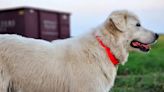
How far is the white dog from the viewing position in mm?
5945

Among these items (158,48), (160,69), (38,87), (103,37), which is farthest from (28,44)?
(158,48)

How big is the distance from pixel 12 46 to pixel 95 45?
110cm

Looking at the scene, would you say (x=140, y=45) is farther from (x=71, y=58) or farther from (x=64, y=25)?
(x=64, y=25)

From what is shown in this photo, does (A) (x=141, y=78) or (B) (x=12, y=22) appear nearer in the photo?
(A) (x=141, y=78)

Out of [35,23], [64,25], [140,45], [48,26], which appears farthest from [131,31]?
[64,25]

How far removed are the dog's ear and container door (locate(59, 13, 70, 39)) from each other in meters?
15.4

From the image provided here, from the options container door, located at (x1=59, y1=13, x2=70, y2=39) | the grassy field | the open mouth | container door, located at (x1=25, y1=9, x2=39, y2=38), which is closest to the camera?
the open mouth

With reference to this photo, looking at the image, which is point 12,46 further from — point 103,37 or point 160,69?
point 160,69

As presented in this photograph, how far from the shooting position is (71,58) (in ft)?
19.7

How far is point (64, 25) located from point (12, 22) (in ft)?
8.79

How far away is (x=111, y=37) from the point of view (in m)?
6.11

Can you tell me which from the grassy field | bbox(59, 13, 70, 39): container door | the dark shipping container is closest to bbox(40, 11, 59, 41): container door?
the dark shipping container

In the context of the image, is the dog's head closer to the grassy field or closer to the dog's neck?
the dog's neck

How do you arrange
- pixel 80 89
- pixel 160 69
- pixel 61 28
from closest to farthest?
pixel 80 89 < pixel 160 69 < pixel 61 28
